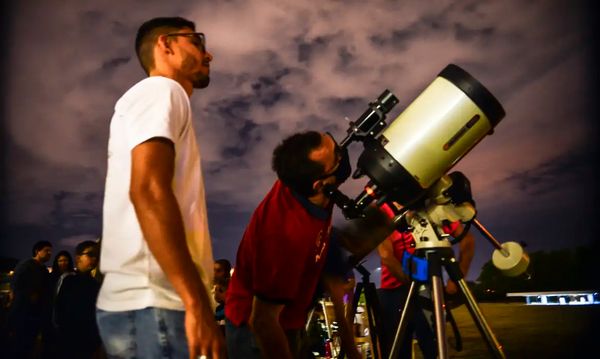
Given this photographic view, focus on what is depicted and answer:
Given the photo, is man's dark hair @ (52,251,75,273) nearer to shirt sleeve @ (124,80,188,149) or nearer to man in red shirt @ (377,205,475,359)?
man in red shirt @ (377,205,475,359)

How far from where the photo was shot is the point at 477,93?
183cm

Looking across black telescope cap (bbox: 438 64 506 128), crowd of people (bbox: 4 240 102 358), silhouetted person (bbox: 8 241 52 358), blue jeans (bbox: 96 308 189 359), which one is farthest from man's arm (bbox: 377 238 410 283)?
silhouetted person (bbox: 8 241 52 358)

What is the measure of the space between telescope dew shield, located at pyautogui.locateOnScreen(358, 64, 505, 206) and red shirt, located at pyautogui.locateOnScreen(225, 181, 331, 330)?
328 millimetres

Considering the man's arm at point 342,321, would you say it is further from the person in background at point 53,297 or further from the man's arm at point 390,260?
the person in background at point 53,297

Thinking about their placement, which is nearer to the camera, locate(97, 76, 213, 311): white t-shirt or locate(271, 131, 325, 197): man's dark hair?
locate(97, 76, 213, 311): white t-shirt

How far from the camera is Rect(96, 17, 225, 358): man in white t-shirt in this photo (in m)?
0.92

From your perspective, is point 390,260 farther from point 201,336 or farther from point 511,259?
point 201,336

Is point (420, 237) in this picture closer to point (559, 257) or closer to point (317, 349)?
point (317, 349)

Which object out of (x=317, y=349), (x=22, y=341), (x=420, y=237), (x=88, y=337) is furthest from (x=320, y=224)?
(x=22, y=341)

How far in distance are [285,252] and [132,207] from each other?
682 millimetres

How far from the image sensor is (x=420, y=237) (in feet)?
6.26

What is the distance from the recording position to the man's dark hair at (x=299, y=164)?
188 cm

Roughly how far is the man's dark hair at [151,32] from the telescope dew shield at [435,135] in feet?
3.15

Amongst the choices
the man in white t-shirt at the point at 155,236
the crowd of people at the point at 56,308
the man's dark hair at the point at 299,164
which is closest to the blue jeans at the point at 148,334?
the man in white t-shirt at the point at 155,236
